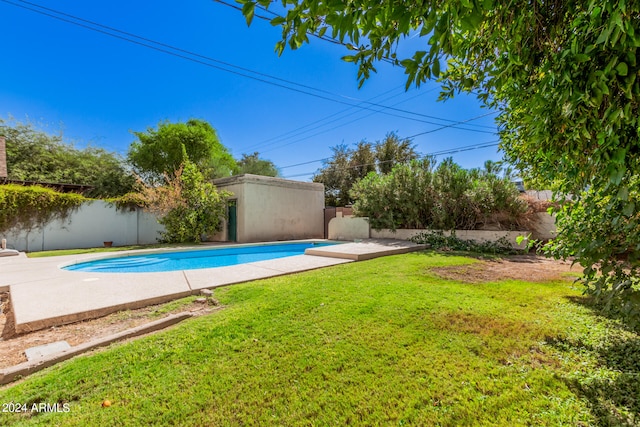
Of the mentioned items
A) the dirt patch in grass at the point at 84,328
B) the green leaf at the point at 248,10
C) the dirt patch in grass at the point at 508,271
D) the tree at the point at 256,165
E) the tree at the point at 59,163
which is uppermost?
the tree at the point at 256,165

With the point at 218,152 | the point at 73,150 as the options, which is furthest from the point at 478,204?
the point at 73,150

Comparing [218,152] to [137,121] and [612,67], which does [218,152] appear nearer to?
[137,121]

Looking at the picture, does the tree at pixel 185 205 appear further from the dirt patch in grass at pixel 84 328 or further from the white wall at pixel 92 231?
the dirt patch in grass at pixel 84 328

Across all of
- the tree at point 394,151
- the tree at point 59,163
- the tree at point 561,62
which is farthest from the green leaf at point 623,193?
the tree at point 59,163

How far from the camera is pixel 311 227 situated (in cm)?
1711

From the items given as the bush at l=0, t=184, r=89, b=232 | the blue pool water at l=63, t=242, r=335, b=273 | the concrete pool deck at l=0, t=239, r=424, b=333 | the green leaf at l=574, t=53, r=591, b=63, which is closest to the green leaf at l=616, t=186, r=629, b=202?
the green leaf at l=574, t=53, r=591, b=63

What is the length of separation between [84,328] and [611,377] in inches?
215

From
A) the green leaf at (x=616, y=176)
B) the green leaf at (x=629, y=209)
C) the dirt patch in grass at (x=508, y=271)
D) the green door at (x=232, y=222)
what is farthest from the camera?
the green door at (x=232, y=222)

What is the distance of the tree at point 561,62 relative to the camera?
4.09 feet

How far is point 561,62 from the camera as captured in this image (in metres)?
1.46

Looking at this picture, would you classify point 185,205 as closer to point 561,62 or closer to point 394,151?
point 561,62

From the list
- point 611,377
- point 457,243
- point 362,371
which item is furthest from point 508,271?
point 362,371

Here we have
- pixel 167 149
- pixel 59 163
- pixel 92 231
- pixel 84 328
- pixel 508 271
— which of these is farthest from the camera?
pixel 167 149

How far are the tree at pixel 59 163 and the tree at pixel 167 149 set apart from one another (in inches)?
63.6
